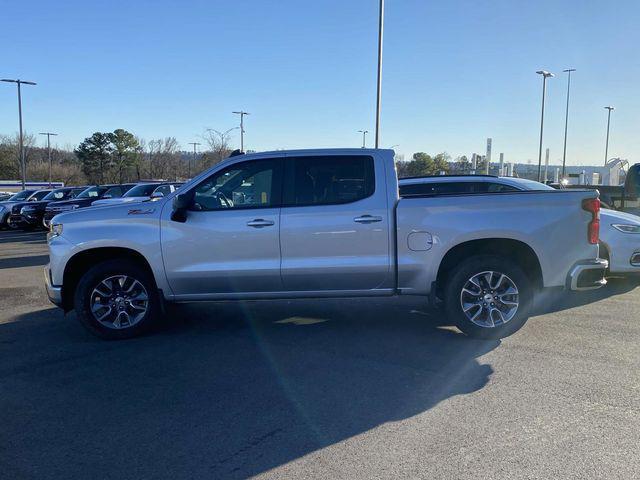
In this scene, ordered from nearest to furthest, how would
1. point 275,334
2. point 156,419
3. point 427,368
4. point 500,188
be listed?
point 156,419
point 427,368
point 275,334
point 500,188

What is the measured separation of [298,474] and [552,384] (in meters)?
2.55

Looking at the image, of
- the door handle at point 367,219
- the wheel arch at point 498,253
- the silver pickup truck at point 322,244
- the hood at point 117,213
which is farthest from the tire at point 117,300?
the wheel arch at point 498,253

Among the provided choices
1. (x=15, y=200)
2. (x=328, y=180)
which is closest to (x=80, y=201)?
(x=15, y=200)

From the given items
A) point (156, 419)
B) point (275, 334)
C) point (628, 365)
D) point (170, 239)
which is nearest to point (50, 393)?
Answer: point (156, 419)

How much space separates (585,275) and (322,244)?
9.30 ft

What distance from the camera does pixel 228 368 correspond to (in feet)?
17.2

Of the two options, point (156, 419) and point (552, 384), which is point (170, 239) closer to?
point (156, 419)

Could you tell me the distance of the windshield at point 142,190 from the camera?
19219mm

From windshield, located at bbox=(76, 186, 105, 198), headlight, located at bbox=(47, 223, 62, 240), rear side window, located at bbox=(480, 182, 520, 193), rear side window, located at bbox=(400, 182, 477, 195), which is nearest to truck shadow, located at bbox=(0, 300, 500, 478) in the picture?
headlight, located at bbox=(47, 223, 62, 240)

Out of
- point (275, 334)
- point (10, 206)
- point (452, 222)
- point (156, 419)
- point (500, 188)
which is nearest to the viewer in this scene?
point (156, 419)

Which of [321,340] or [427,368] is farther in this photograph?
[321,340]

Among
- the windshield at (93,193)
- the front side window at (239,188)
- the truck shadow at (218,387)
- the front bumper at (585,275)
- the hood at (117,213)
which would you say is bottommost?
the truck shadow at (218,387)

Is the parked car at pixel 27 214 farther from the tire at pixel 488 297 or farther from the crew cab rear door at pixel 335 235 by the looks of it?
the tire at pixel 488 297

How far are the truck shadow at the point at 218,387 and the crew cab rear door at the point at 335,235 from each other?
2.32 ft
